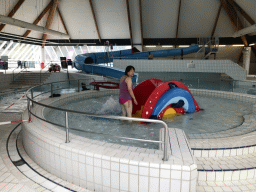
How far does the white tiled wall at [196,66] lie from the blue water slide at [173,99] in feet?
24.1

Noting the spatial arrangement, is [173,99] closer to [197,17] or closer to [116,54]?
[116,54]

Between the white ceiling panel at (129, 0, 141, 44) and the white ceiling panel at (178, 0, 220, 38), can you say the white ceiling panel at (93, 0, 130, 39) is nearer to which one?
the white ceiling panel at (129, 0, 141, 44)

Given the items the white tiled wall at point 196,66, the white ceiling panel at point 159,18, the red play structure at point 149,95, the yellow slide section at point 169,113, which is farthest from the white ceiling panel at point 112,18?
the yellow slide section at point 169,113

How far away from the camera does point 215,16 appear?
16422 millimetres

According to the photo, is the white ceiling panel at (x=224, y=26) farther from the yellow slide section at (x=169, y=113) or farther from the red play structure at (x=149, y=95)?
the yellow slide section at (x=169, y=113)

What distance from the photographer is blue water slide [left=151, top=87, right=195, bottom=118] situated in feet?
14.7

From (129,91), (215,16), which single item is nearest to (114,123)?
(129,91)

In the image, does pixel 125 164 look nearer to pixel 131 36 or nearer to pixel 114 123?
pixel 114 123

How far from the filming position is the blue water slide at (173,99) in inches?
176

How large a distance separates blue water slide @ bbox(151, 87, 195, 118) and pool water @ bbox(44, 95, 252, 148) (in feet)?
0.82

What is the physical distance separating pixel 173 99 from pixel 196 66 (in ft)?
26.2

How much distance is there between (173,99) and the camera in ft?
15.6

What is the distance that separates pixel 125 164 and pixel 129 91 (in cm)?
191

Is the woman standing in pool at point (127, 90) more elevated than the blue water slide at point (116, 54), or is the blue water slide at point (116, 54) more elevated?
the blue water slide at point (116, 54)
